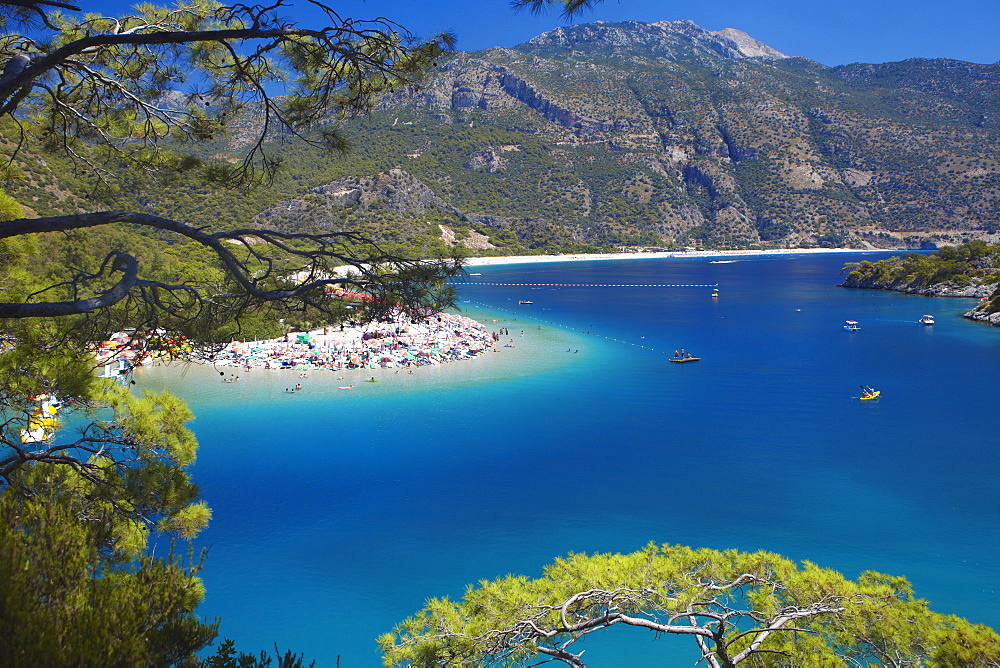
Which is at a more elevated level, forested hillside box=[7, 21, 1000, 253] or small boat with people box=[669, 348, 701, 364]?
forested hillside box=[7, 21, 1000, 253]

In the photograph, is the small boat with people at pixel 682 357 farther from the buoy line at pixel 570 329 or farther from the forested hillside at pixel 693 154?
the forested hillside at pixel 693 154

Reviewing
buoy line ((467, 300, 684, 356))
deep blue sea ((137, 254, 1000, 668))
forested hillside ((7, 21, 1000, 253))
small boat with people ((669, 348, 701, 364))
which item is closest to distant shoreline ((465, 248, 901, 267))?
forested hillside ((7, 21, 1000, 253))

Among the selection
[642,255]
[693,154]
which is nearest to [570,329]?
[642,255]

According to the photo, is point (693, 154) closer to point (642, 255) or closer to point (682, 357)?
point (642, 255)

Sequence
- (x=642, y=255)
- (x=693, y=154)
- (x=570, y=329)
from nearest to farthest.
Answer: (x=570, y=329), (x=642, y=255), (x=693, y=154)

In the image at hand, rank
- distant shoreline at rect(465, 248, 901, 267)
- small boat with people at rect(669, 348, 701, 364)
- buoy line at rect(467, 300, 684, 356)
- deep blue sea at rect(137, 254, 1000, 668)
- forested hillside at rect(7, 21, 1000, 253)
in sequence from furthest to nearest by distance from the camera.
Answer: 1. forested hillside at rect(7, 21, 1000, 253)
2. distant shoreline at rect(465, 248, 901, 267)
3. buoy line at rect(467, 300, 684, 356)
4. small boat with people at rect(669, 348, 701, 364)
5. deep blue sea at rect(137, 254, 1000, 668)

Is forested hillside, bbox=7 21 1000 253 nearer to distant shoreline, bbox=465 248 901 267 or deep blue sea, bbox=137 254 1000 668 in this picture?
distant shoreline, bbox=465 248 901 267

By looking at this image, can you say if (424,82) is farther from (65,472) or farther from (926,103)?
(926,103)
